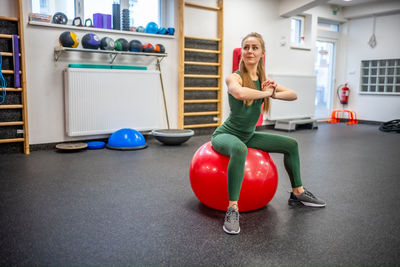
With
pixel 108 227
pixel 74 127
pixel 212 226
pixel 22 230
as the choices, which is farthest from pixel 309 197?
pixel 74 127

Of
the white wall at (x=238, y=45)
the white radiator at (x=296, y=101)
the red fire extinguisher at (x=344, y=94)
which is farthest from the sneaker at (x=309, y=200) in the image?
the red fire extinguisher at (x=344, y=94)

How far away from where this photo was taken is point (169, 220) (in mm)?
2059

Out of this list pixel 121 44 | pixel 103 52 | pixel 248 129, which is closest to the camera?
pixel 248 129

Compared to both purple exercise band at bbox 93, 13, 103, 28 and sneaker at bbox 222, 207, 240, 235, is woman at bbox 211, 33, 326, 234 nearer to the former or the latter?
sneaker at bbox 222, 207, 240, 235

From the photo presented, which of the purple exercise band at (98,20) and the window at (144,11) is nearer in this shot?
the purple exercise band at (98,20)

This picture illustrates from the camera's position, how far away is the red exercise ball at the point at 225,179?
2.08 metres

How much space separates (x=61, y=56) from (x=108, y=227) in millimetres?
3004

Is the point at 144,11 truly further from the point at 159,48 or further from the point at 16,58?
the point at 16,58

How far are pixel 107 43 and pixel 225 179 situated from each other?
9.52 ft

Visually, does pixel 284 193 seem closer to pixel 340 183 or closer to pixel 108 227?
pixel 340 183

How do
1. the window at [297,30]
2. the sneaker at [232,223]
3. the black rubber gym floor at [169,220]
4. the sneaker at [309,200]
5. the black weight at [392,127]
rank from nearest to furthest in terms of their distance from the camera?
the black rubber gym floor at [169,220] < the sneaker at [232,223] < the sneaker at [309,200] < the black weight at [392,127] < the window at [297,30]

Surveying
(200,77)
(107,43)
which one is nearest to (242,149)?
(107,43)

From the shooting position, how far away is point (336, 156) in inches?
161

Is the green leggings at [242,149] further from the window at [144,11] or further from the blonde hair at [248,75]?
the window at [144,11]
